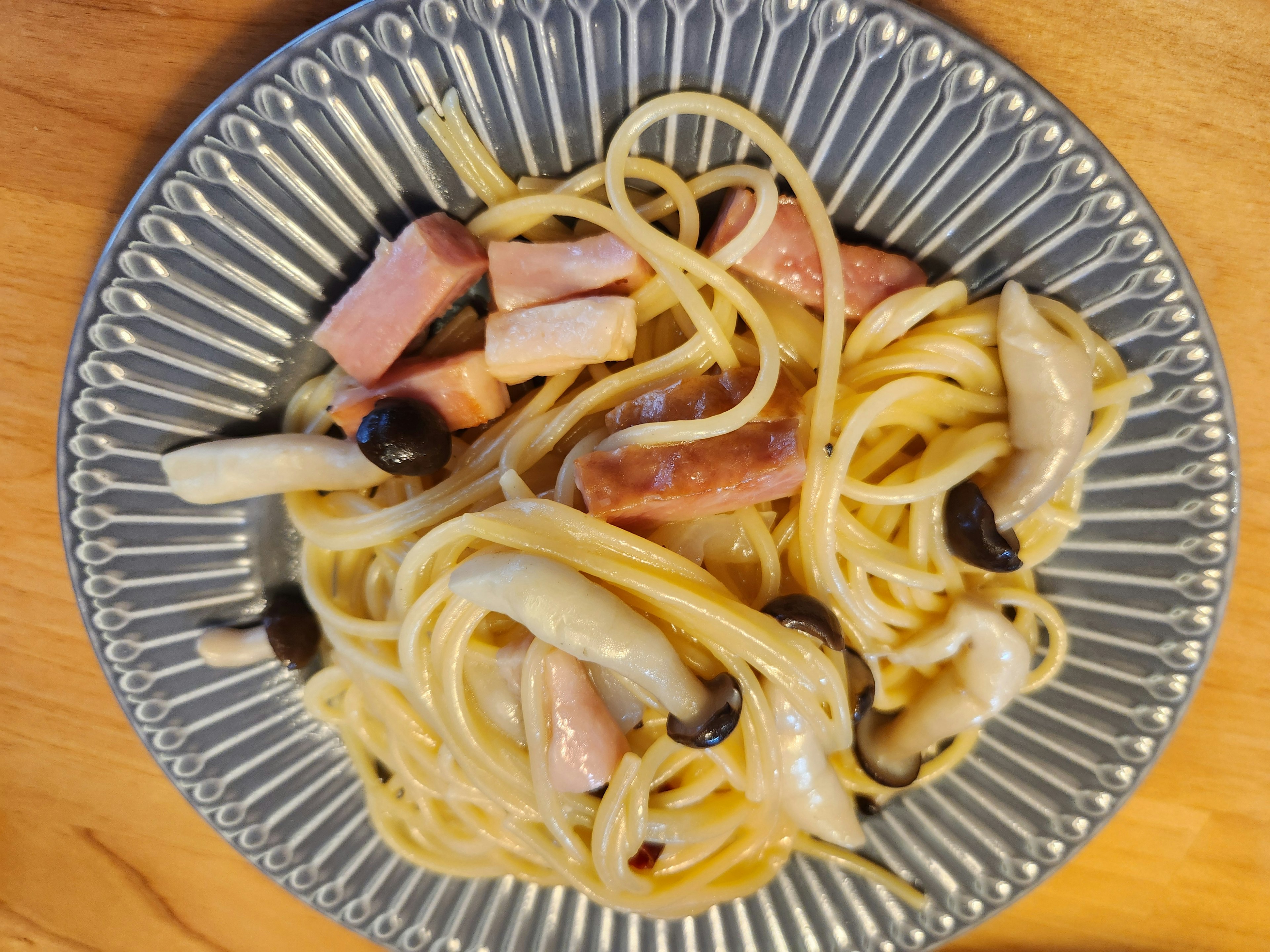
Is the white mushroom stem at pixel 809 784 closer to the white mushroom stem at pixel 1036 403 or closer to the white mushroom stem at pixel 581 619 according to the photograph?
the white mushroom stem at pixel 581 619

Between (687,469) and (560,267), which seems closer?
(687,469)

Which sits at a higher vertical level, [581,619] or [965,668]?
[965,668]

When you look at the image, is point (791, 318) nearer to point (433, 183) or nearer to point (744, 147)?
point (744, 147)

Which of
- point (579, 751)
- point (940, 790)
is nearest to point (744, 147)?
point (579, 751)

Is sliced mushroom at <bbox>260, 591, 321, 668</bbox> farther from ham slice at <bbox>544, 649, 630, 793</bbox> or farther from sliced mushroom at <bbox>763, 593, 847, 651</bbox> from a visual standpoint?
sliced mushroom at <bbox>763, 593, 847, 651</bbox>

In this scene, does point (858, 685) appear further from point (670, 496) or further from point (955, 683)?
point (670, 496)

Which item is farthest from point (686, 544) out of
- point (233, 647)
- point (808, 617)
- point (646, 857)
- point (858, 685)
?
point (233, 647)
